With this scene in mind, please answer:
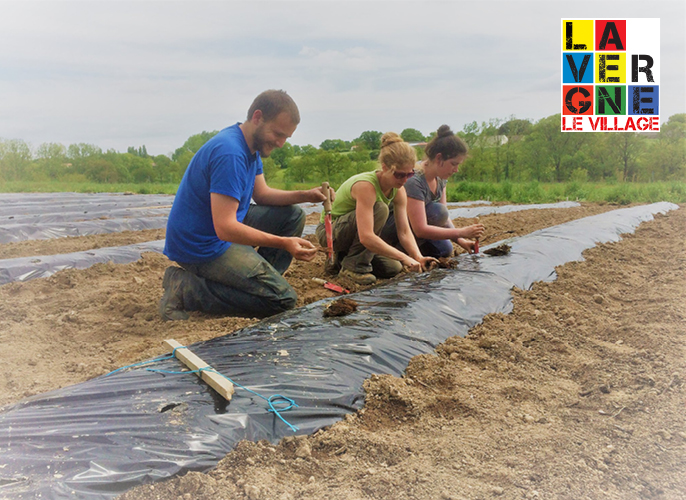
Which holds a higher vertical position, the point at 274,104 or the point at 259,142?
the point at 274,104

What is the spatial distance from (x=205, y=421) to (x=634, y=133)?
2456 centimetres

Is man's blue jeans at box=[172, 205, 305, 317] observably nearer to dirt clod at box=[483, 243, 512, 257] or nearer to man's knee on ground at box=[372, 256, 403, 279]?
man's knee on ground at box=[372, 256, 403, 279]

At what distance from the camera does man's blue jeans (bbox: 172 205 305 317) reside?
8.66ft

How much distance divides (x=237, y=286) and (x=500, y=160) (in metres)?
19.5

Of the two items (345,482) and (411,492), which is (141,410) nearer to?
(345,482)

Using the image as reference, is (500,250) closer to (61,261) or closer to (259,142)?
(259,142)

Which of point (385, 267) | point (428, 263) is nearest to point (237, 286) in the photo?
point (385, 267)

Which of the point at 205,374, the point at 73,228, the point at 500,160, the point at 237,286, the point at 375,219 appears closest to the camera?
the point at 205,374

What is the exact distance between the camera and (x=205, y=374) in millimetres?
1619

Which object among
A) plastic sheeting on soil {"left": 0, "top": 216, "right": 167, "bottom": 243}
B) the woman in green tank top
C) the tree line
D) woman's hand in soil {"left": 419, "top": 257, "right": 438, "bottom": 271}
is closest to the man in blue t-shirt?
the woman in green tank top

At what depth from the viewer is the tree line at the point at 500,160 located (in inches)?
733

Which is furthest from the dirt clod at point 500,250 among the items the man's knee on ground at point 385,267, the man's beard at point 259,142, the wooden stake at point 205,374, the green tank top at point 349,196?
the wooden stake at point 205,374

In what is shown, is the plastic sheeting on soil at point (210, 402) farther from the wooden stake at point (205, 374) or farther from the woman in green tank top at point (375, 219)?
the woman in green tank top at point (375, 219)

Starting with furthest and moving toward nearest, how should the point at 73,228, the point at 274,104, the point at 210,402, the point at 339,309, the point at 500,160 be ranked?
the point at 500,160, the point at 73,228, the point at 274,104, the point at 339,309, the point at 210,402
